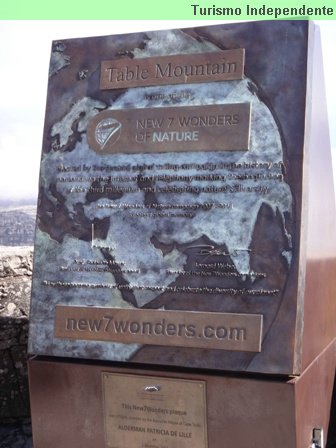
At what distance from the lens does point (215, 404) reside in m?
2.82

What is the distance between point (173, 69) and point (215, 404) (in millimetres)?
1522

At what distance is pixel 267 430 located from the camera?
2.76 metres

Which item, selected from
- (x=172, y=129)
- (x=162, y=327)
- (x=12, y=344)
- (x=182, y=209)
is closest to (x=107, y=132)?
(x=172, y=129)

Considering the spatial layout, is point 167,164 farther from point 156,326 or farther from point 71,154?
point 156,326

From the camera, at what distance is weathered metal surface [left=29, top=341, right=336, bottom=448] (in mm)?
2734

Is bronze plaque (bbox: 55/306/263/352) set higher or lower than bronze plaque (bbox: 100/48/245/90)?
lower

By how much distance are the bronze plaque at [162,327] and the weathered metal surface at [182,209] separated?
29 mm

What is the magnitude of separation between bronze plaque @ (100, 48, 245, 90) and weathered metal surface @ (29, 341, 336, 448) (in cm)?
132

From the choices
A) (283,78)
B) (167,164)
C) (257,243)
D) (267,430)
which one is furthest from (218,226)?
(267,430)

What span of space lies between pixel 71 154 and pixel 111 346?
3.09 feet

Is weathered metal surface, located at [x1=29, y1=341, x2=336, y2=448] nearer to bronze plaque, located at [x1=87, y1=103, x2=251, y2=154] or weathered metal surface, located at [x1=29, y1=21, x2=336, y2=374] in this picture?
weathered metal surface, located at [x1=29, y1=21, x2=336, y2=374]
